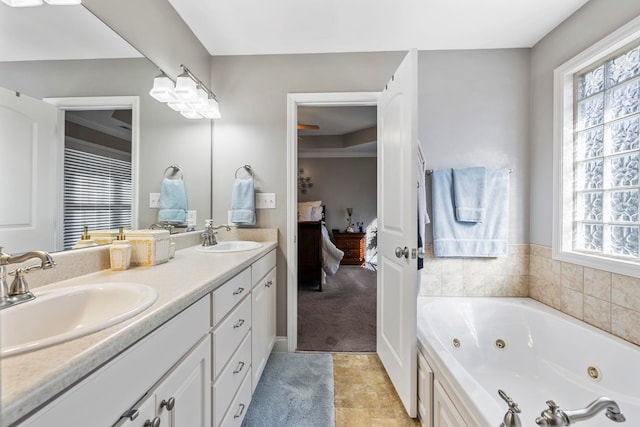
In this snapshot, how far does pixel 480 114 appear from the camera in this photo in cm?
202

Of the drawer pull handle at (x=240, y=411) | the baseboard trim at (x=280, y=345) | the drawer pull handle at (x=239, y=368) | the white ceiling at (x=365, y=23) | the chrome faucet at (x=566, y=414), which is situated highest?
the white ceiling at (x=365, y=23)

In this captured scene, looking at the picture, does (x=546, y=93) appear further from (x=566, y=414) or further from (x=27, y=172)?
(x=27, y=172)

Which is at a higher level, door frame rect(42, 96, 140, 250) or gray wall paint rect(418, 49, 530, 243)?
gray wall paint rect(418, 49, 530, 243)

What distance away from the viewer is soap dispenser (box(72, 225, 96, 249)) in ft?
3.53

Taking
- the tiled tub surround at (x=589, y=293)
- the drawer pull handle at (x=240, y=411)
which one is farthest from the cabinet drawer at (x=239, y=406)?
the tiled tub surround at (x=589, y=293)

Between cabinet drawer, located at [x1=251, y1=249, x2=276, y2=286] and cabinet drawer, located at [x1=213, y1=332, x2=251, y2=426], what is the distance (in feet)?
1.01

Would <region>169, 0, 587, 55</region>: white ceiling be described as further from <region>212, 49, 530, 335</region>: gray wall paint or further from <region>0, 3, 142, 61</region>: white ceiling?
<region>0, 3, 142, 61</region>: white ceiling

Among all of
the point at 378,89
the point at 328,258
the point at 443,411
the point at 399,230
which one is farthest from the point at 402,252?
the point at 328,258

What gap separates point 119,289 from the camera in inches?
33.9

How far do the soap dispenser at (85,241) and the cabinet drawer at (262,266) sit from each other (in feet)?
2.33

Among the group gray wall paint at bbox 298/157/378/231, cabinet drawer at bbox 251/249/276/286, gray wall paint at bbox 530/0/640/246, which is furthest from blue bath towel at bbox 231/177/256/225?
gray wall paint at bbox 298/157/378/231

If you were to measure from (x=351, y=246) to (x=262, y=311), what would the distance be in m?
3.83

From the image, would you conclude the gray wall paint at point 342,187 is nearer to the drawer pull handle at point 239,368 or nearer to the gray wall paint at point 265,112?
the gray wall paint at point 265,112

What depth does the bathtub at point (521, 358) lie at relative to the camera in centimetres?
116
